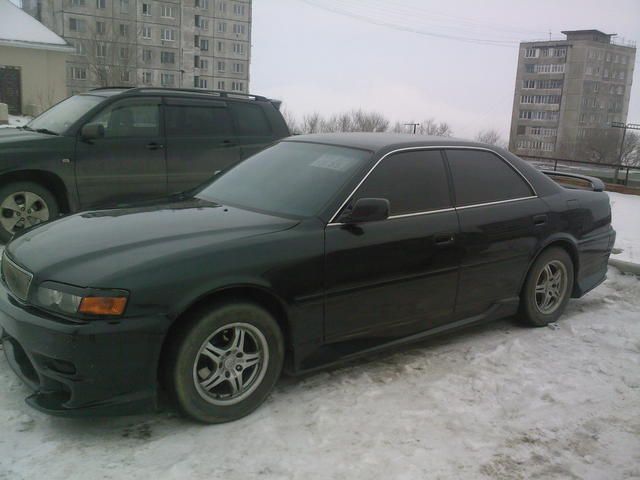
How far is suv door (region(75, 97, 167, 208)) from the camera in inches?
263

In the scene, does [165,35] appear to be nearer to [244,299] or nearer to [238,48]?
[238,48]

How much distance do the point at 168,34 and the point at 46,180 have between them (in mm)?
81520

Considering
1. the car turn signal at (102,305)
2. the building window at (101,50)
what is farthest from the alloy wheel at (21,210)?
the building window at (101,50)

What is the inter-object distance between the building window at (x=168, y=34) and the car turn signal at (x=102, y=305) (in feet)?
279

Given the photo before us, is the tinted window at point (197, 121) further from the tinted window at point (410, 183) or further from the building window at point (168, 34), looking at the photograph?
the building window at point (168, 34)

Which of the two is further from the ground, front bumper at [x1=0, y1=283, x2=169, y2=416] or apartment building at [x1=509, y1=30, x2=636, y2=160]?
apartment building at [x1=509, y1=30, x2=636, y2=160]

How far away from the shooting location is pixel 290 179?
4.09 metres

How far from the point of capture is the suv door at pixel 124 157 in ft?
22.0

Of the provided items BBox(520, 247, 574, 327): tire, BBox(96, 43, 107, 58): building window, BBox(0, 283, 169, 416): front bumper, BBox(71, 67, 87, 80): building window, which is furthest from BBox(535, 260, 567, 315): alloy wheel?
BBox(71, 67, 87, 80): building window

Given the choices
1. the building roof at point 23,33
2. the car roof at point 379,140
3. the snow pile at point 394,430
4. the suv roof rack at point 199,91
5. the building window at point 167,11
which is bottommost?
the snow pile at point 394,430

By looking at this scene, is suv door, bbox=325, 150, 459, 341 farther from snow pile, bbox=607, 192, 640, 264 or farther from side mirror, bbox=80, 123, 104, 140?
side mirror, bbox=80, 123, 104, 140

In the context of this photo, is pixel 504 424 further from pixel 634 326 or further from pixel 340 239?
pixel 634 326

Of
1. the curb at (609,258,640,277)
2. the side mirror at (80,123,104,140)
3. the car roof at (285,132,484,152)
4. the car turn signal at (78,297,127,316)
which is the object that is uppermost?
the car roof at (285,132,484,152)

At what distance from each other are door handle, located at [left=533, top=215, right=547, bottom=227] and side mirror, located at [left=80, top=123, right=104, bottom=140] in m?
4.67
